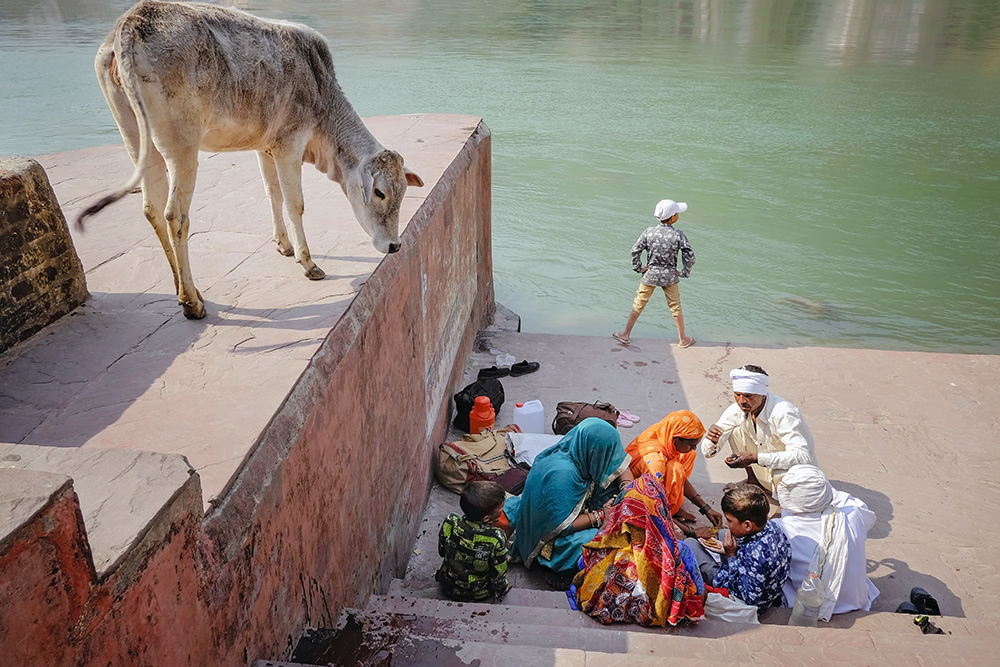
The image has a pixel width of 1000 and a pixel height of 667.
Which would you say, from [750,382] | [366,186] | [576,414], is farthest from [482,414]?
[366,186]

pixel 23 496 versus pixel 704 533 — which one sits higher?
pixel 23 496

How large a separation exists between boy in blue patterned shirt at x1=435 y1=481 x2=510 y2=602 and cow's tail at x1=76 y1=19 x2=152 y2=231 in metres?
2.24

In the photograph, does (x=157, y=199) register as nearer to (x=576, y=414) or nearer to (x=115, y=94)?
(x=115, y=94)

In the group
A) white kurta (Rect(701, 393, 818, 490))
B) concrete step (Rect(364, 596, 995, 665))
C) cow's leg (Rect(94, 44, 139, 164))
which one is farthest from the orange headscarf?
cow's leg (Rect(94, 44, 139, 164))

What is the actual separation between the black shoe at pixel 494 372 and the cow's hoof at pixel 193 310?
3598 mm

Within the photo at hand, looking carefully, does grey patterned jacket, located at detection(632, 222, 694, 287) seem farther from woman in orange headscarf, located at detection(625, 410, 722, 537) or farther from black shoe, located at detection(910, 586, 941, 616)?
black shoe, located at detection(910, 586, 941, 616)

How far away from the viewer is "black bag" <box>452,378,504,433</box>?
20.3 feet

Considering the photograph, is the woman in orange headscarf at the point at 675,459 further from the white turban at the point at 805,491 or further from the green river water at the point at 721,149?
the green river water at the point at 721,149

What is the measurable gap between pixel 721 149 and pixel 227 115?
15.5 meters

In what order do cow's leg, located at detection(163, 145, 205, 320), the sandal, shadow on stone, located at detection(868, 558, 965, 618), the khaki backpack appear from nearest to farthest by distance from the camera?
cow's leg, located at detection(163, 145, 205, 320) < shadow on stone, located at detection(868, 558, 965, 618) < the khaki backpack < the sandal

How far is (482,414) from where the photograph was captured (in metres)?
6.07

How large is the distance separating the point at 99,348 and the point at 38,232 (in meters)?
0.68

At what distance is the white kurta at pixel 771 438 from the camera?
477cm

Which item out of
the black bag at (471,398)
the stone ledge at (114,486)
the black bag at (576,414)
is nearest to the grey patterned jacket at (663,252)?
the black bag at (576,414)
